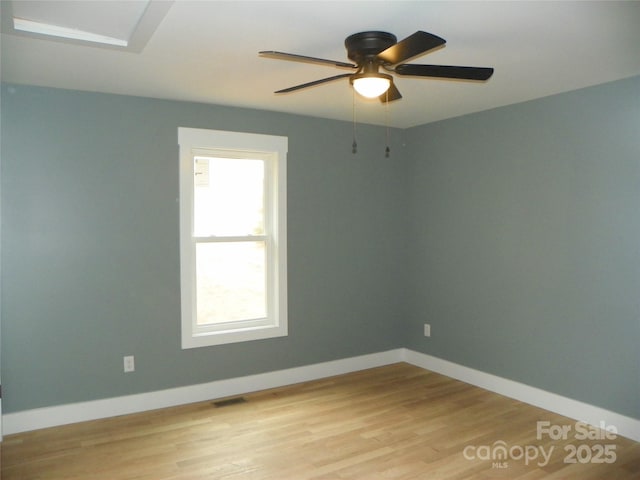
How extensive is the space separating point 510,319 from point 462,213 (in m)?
1.05

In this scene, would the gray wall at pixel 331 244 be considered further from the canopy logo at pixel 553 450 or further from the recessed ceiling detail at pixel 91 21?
the recessed ceiling detail at pixel 91 21

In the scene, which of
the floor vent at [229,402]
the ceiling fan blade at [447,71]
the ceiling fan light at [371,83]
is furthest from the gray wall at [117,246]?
the ceiling fan blade at [447,71]

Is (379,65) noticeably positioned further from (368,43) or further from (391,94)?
(391,94)

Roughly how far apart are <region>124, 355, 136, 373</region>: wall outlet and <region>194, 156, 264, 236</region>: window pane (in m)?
1.12

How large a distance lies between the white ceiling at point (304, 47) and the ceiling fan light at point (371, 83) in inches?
10.0

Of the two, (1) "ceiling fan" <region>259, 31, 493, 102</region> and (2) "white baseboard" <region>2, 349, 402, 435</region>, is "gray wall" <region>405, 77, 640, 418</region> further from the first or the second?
(1) "ceiling fan" <region>259, 31, 493, 102</region>

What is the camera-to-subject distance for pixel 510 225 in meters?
4.00

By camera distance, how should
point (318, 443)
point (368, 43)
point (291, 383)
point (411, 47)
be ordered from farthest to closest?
point (291, 383)
point (318, 443)
point (368, 43)
point (411, 47)

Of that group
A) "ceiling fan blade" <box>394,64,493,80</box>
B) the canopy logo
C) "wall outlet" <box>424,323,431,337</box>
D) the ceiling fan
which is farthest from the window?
"ceiling fan blade" <box>394,64,493,80</box>

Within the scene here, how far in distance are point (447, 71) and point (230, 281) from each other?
8.81 ft

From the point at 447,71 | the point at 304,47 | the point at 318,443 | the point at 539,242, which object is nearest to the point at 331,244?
the point at 539,242

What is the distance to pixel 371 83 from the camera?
2279 millimetres

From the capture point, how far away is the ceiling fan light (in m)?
2.27

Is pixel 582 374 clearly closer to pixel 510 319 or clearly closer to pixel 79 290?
pixel 510 319
